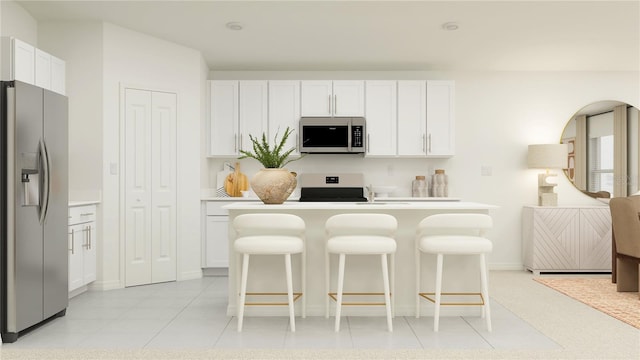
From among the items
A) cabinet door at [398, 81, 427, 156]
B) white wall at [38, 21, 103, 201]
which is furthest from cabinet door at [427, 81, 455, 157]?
white wall at [38, 21, 103, 201]

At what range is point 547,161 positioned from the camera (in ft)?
19.6

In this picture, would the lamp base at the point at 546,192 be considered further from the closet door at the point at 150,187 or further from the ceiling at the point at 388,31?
the closet door at the point at 150,187

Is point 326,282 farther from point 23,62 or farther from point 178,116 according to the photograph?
point 23,62

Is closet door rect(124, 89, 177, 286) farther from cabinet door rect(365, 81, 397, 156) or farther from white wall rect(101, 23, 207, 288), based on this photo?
cabinet door rect(365, 81, 397, 156)

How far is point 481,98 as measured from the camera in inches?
250

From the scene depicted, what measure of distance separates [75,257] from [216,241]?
1.66 metres

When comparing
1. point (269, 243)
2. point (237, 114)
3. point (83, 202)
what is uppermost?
point (237, 114)

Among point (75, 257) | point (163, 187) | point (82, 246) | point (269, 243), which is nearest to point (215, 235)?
point (163, 187)

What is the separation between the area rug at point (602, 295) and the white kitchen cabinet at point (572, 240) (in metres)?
0.33

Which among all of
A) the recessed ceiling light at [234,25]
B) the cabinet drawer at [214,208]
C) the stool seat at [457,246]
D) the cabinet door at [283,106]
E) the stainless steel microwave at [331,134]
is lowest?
the stool seat at [457,246]

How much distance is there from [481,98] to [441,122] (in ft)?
2.56

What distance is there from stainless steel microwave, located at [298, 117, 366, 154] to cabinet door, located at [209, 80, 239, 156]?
816 mm

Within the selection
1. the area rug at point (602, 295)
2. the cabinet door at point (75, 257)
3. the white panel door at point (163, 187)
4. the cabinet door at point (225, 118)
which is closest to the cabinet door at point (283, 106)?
the cabinet door at point (225, 118)

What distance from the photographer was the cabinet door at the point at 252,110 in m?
5.96
